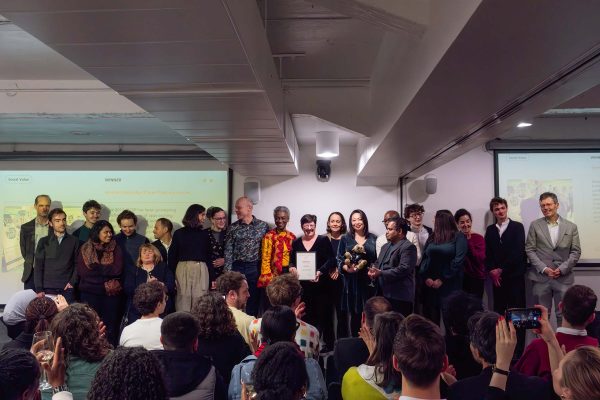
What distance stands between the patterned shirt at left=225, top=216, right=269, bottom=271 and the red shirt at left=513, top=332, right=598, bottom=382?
3.40 metres

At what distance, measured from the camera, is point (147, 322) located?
2.72 meters

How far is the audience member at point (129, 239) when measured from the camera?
5.26 m

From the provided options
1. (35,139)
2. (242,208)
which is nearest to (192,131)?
(242,208)

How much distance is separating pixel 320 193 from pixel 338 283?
123 centimetres

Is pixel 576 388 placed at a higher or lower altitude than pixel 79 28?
lower

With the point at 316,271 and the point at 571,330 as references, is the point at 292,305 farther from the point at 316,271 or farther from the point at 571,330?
the point at 316,271

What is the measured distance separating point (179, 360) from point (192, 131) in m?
1.85

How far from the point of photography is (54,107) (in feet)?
14.2

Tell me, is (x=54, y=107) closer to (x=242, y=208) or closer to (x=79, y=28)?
(x=242, y=208)

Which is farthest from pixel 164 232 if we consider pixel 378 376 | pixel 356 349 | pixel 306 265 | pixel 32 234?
pixel 378 376

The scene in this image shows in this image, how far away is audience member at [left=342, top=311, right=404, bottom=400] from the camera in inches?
74.9

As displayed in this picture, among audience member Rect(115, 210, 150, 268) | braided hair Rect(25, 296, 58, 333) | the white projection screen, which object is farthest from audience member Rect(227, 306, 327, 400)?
the white projection screen

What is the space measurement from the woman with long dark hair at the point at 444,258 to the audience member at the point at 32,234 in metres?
4.21

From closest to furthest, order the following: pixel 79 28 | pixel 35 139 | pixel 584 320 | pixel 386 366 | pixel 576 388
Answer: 1. pixel 576 388
2. pixel 79 28
3. pixel 386 366
4. pixel 584 320
5. pixel 35 139
